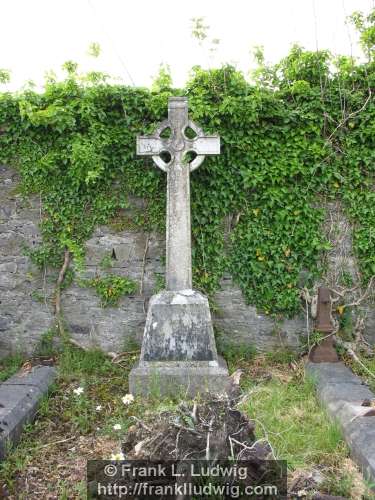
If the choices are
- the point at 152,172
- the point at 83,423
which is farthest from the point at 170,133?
the point at 83,423

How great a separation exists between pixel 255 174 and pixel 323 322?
187cm

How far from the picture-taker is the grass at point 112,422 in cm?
296

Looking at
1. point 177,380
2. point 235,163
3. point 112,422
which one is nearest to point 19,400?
point 112,422

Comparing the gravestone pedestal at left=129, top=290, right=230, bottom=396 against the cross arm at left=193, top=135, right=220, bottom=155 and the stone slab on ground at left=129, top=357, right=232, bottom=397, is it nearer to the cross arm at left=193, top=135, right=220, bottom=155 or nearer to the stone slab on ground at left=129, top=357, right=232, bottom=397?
the stone slab on ground at left=129, top=357, right=232, bottom=397

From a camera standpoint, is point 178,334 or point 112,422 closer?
point 112,422

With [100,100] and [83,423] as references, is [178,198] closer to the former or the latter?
[100,100]

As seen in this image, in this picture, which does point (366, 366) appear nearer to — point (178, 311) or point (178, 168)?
point (178, 311)

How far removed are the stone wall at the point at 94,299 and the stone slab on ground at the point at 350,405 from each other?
2.67 ft

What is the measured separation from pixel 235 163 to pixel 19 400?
3347mm

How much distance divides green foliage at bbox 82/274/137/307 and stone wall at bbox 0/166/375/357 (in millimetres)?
79

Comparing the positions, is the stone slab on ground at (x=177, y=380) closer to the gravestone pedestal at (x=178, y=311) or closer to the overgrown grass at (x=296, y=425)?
the gravestone pedestal at (x=178, y=311)

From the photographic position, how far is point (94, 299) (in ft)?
17.6

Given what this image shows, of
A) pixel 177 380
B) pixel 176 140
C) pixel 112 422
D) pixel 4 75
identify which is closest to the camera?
pixel 112 422

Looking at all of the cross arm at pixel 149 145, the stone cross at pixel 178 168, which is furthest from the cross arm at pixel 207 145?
the cross arm at pixel 149 145
